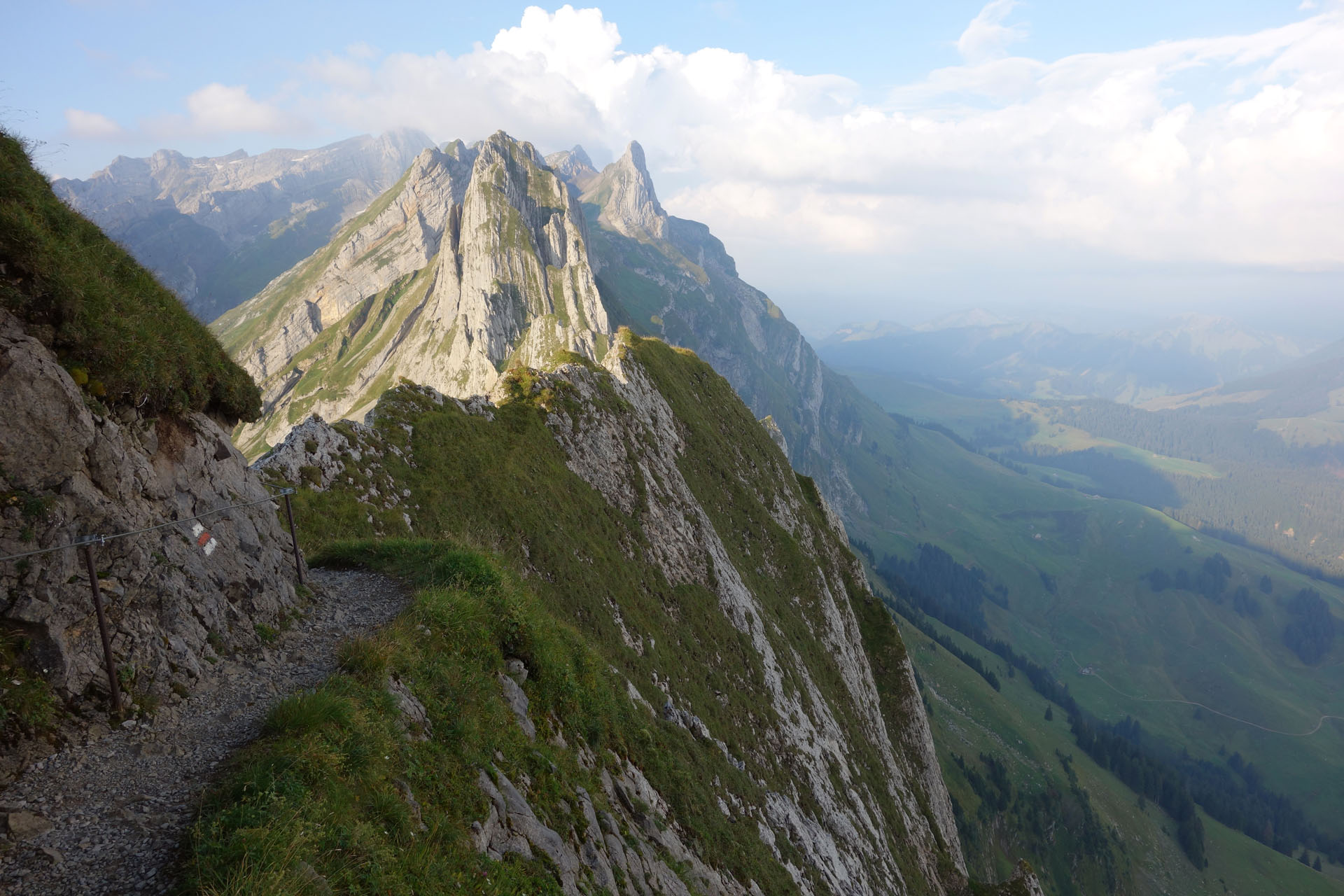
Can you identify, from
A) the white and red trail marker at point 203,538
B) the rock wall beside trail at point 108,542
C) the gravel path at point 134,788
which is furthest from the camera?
the white and red trail marker at point 203,538

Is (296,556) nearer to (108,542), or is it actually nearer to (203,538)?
(203,538)

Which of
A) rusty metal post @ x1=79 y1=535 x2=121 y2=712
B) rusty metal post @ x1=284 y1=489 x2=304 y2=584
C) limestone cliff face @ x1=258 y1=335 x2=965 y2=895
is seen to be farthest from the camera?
limestone cliff face @ x1=258 y1=335 x2=965 y2=895

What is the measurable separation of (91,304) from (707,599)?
118 feet

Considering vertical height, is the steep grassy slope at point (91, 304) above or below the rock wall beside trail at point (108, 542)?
above

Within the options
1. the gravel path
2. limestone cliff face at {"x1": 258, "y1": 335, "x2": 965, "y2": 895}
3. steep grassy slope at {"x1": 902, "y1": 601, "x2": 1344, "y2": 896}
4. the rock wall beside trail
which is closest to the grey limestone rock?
limestone cliff face at {"x1": 258, "y1": 335, "x2": 965, "y2": 895}

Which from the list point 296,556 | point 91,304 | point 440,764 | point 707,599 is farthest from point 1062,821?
point 91,304

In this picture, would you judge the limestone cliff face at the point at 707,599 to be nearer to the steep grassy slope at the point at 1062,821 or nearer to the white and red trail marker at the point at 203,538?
the white and red trail marker at the point at 203,538

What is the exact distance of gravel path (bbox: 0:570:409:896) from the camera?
6.79m

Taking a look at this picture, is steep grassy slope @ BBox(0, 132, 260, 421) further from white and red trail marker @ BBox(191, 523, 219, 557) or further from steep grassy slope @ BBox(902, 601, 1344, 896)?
steep grassy slope @ BBox(902, 601, 1344, 896)

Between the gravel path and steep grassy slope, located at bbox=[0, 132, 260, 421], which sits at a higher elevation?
steep grassy slope, located at bbox=[0, 132, 260, 421]

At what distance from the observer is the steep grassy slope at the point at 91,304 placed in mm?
10273

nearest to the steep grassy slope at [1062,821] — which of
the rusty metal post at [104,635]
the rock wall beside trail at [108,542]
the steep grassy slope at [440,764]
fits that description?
the steep grassy slope at [440,764]

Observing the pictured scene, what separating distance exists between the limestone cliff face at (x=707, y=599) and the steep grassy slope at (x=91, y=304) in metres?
10.9

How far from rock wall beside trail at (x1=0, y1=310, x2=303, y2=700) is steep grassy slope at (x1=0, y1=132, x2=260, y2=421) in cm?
46
